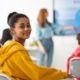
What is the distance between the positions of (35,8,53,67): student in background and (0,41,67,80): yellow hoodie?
378cm

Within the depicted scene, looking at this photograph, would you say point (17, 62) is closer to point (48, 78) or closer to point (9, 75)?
point (9, 75)

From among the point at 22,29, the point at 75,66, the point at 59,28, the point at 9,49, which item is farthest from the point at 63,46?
the point at 9,49

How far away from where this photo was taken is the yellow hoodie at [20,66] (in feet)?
7.51

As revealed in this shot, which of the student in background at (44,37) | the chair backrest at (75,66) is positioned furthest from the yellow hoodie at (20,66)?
the student in background at (44,37)

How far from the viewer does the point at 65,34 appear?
684 cm

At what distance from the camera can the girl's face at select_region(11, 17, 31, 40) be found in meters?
2.51

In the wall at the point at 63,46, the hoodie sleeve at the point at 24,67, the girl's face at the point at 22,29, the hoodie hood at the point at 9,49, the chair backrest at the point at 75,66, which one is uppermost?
the girl's face at the point at 22,29

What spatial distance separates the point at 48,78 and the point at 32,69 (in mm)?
206

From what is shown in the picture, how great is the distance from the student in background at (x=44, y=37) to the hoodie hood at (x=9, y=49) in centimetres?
378

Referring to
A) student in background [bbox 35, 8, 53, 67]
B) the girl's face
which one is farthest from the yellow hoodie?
student in background [bbox 35, 8, 53, 67]

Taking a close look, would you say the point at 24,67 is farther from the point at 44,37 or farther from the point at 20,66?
the point at 44,37

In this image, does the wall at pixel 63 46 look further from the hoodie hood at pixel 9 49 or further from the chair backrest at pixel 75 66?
Result: the hoodie hood at pixel 9 49

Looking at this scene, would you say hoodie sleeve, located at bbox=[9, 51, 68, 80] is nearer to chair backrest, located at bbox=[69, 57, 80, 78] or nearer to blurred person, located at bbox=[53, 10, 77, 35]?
chair backrest, located at bbox=[69, 57, 80, 78]

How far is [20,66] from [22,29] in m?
0.36
